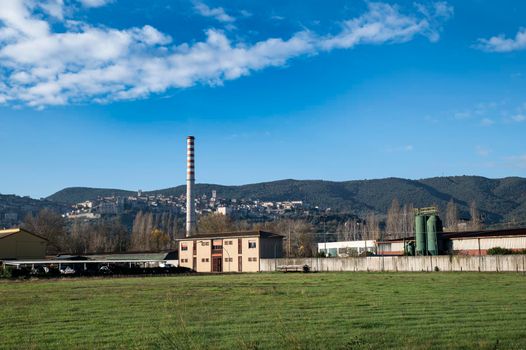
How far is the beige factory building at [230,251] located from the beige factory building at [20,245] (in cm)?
2500

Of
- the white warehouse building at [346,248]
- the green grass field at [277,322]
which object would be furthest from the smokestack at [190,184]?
the green grass field at [277,322]

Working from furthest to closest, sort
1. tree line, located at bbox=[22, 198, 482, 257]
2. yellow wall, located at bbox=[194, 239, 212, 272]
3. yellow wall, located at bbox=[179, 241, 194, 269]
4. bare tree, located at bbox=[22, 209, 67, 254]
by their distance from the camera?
1. tree line, located at bbox=[22, 198, 482, 257]
2. bare tree, located at bbox=[22, 209, 67, 254]
3. yellow wall, located at bbox=[179, 241, 194, 269]
4. yellow wall, located at bbox=[194, 239, 212, 272]

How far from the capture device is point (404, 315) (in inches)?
719

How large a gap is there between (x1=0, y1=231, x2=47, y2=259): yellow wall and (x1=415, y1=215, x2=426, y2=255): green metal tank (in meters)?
62.8

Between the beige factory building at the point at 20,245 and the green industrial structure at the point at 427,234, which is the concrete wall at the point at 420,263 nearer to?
the green industrial structure at the point at 427,234

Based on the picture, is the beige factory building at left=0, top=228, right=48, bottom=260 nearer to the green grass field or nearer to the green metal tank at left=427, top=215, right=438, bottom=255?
the green metal tank at left=427, top=215, right=438, bottom=255

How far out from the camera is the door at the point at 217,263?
85875 mm

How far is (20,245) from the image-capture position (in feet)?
303

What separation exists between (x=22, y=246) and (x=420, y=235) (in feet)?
210

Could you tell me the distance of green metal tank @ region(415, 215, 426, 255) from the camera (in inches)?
2717

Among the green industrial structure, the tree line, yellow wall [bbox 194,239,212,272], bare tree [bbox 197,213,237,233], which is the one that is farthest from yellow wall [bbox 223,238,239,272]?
bare tree [bbox 197,213,237,233]

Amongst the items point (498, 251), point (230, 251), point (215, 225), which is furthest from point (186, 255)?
point (215, 225)

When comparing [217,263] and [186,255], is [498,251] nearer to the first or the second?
[217,263]

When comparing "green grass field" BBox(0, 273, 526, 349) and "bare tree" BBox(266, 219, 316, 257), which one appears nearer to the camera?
"green grass field" BBox(0, 273, 526, 349)
